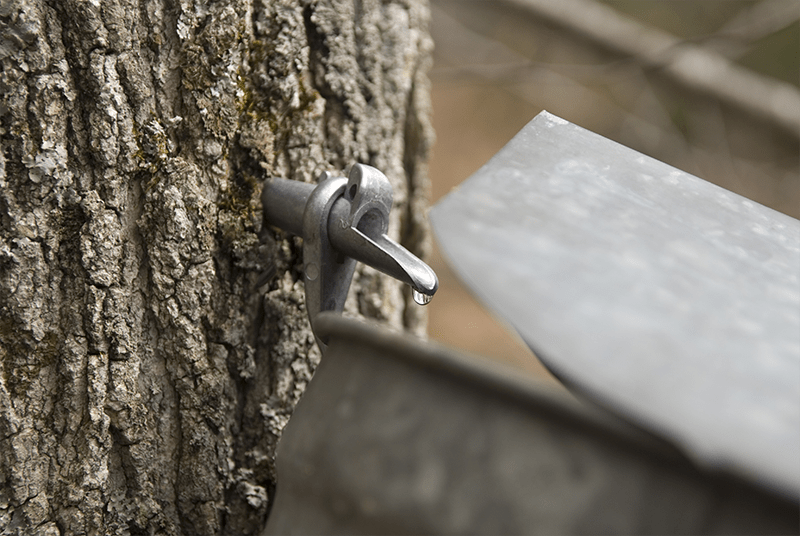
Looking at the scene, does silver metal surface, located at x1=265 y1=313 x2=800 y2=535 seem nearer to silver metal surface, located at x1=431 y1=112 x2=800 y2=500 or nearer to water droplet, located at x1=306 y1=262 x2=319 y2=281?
silver metal surface, located at x1=431 y1=112 x2=800 y2=500

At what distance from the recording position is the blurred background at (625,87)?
7.61 ft

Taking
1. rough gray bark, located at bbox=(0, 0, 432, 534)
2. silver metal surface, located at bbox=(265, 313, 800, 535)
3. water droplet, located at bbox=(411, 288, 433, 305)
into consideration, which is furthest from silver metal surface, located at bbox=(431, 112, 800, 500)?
rough gray bark, located at bbox=(0, 0, 432, 534)

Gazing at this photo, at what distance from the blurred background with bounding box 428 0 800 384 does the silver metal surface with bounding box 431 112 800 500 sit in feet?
4.68

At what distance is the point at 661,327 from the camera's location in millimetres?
277

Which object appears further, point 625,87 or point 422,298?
point 625,87

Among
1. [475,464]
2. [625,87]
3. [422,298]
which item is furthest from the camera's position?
[625,87]

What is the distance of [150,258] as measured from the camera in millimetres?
559

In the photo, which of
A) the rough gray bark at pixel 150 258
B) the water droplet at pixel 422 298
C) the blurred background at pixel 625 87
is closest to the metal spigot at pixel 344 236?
the water droplet at pixel 422 298

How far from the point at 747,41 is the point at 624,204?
87.7 inches

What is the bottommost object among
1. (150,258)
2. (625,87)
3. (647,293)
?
(625,87)

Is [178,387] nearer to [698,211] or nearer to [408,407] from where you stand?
[408,407]

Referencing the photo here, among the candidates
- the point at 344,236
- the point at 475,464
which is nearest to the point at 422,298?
the point at 344,236

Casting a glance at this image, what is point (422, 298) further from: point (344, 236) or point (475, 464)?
point (475, 464)

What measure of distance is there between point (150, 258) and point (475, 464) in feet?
1.31
